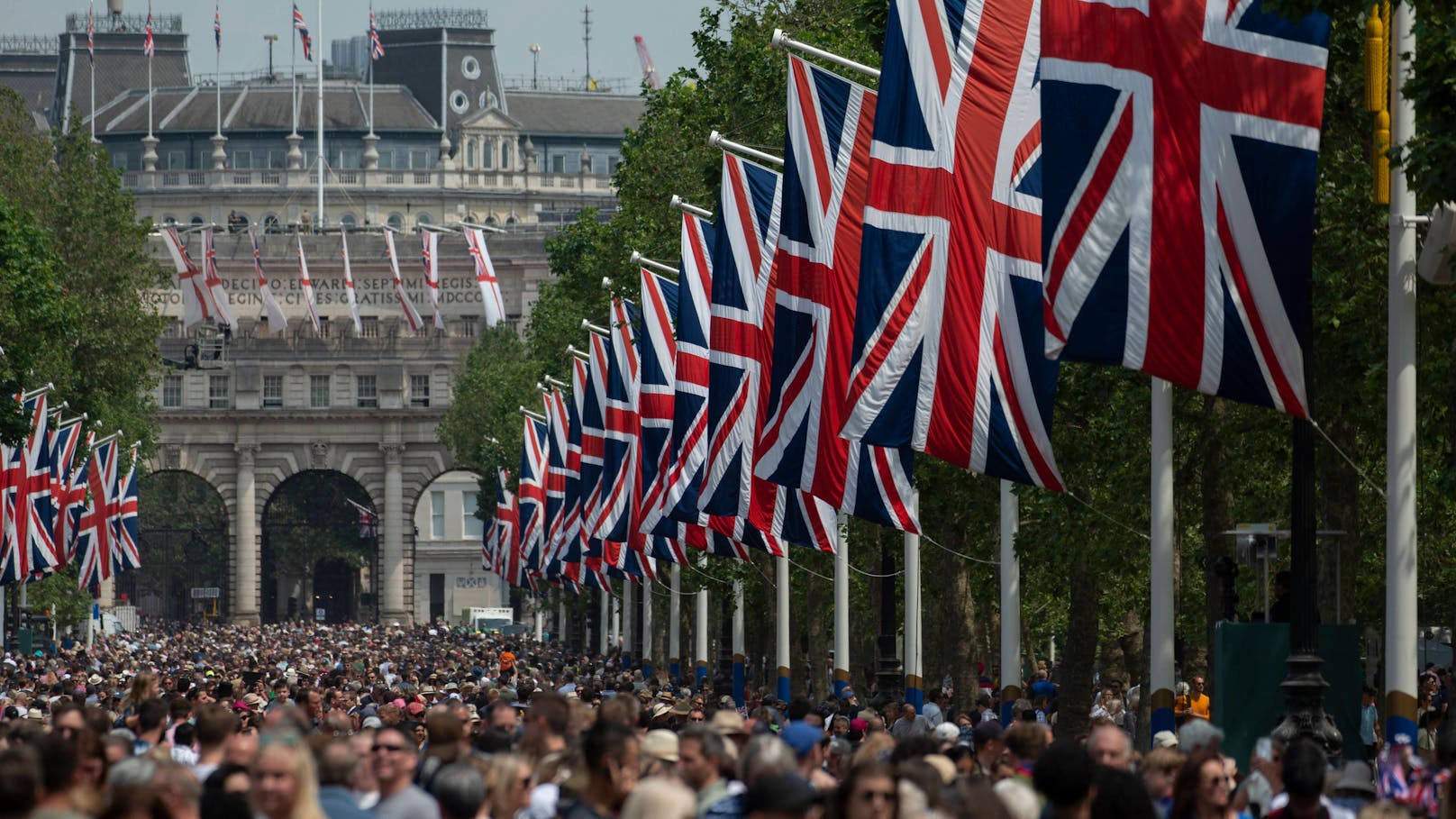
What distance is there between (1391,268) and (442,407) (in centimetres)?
13012

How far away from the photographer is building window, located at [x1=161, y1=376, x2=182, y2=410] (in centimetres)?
14750

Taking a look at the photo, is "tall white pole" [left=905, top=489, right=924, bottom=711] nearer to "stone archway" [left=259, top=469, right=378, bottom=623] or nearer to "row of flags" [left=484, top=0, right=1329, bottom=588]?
"row of flags" [left=484, top=0, right=1329, bottom=588]

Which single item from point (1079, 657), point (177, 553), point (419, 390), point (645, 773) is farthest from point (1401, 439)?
point (177, 553)

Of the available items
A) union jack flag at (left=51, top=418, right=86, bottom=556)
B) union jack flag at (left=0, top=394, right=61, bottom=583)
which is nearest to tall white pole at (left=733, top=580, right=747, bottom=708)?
union jack flag at (left=0, top=394, right=61, bottom=583)

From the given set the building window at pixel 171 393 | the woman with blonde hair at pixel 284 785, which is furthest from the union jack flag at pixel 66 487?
the building window at pixel 171 393

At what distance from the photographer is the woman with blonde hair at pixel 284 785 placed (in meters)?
12.2

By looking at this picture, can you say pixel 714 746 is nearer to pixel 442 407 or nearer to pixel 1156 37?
pixel 1156 37

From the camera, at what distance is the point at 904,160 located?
23.7 m

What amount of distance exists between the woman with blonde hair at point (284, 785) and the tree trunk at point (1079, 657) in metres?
24.9

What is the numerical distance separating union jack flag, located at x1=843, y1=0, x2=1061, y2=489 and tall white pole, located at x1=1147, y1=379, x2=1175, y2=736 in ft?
8.78

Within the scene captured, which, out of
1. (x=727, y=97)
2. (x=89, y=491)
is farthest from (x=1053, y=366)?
(x=89, y=491)

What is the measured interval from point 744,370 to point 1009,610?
4.27 m

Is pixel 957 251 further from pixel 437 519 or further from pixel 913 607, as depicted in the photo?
pixel 437 519

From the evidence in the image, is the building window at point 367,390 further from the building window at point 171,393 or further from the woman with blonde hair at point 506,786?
the woman with blonde hair at point 506,786
